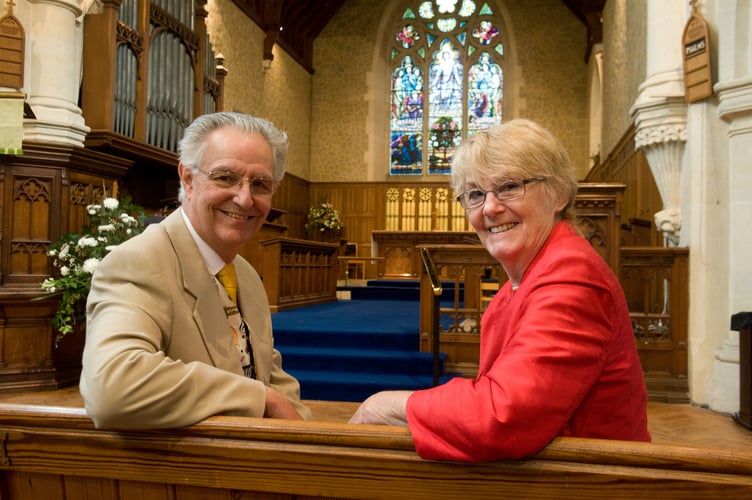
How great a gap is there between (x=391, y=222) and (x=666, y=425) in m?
10.6

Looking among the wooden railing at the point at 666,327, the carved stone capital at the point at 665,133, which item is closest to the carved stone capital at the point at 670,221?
the wooden railing at the point at 666,327

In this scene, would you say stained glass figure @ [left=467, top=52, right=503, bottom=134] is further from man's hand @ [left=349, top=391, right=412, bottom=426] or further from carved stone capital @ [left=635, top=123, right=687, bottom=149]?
man's hand @ [left=349, top=391, right=412, bottom=426]

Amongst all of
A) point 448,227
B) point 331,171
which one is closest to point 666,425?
point 448,227

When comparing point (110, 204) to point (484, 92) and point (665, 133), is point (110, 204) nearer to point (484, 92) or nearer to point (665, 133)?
point (665, 133)

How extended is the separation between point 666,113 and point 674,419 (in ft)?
7.50

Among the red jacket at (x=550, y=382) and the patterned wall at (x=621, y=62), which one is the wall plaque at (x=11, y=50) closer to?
the red jacket at (x=550, y=382)

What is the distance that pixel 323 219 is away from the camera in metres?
13.4

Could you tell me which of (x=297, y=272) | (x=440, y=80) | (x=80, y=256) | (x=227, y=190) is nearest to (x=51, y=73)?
(x=80, y=256)

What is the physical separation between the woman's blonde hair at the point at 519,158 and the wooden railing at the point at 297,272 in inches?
215

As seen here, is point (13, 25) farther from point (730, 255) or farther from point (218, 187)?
point (730, 255)

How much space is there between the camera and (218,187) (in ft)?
4.54

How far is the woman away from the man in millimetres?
339

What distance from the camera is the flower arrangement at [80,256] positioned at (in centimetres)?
425

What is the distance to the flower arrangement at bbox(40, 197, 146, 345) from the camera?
13.9 ft
